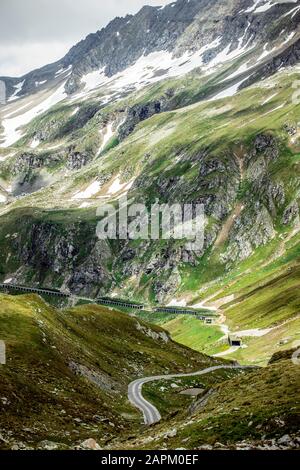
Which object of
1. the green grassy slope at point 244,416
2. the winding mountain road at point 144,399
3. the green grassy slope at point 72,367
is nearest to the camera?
the green grassy slope at point 244,416

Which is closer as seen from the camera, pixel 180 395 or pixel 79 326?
pixel 180 395

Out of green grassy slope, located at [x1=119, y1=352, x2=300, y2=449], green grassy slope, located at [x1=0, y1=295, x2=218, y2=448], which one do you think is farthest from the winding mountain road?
green grassy slope, located at [x1=119, y1=352, x2=300, y2=449]

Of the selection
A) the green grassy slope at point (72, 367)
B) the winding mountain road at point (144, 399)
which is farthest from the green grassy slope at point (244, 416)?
the winding mountain road at point (144, 399)

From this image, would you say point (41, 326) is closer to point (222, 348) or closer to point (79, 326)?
point (79, 326)

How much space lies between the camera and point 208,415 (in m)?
49.7

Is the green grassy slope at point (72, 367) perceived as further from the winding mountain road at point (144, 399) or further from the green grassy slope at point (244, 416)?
the green grassy slope at point (244, 416)

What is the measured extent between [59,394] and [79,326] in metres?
52.9

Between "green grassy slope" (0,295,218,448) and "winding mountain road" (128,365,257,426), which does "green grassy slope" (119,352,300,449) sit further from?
"winding mountain road" (128,365,257,426)

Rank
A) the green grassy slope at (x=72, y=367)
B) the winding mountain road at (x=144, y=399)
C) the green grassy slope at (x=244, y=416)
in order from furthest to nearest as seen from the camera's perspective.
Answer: the winding mountain road at (x=144, y=399) → the green grassy slope at (x=72, y=367) → the green grassy slope at (x=244, y=416)

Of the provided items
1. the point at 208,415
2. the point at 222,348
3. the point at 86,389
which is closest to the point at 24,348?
the point at 86,389

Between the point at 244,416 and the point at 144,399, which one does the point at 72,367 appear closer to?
the point at 144,399

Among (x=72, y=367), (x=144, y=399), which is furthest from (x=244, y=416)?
(x=144, y=399)

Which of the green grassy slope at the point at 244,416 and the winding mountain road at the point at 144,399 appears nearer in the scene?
the green grassy slope at the point at 244,416

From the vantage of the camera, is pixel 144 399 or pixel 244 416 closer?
pixel 244 416
